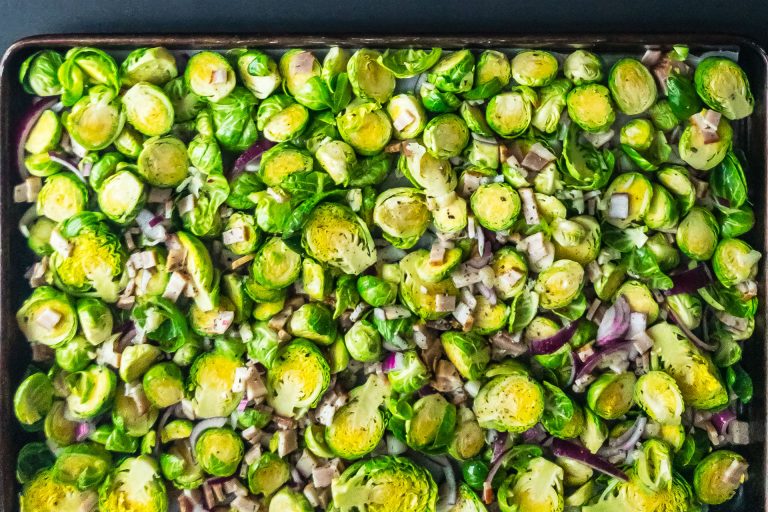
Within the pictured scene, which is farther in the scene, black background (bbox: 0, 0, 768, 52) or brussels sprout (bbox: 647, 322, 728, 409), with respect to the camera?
black background (bbox: 0, 0, 768, 52)

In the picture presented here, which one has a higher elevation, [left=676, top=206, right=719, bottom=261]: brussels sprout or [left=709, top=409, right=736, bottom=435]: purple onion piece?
[left=676, top=206, right=719, bottom=261]: brussels sprout

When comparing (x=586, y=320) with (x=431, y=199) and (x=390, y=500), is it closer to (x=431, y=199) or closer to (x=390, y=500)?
(x=431, y=199)

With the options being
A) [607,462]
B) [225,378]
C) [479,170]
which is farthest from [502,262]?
[225,378]

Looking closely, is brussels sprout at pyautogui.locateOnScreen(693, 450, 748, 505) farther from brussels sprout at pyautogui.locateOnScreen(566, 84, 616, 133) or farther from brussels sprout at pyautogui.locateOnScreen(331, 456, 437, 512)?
brussels sprout at pyautogui.locateOnScreen(566, 84, 616, 133)

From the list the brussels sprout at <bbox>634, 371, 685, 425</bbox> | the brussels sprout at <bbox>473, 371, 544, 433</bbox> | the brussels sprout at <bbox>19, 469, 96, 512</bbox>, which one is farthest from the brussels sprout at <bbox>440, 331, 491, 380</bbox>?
the brussels sprout at <bbox>19, 469, 96, 512</bbox>

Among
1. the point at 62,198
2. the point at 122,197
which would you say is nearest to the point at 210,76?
the point at 122,197

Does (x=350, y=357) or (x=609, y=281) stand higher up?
(x=609, y=281)
